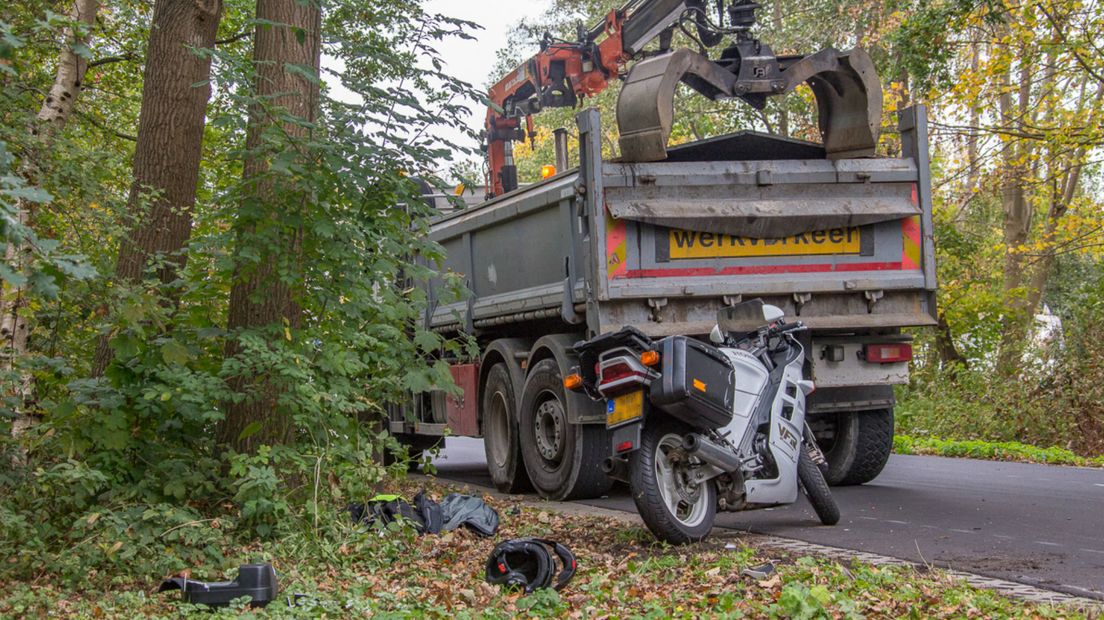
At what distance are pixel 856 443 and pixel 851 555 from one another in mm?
3753

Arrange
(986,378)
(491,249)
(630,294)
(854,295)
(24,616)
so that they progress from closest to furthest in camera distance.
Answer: (24,616) < (630,294) < (854,295) < (491,249) < (986,378)

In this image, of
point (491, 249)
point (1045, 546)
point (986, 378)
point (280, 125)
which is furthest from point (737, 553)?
point (986, 378)

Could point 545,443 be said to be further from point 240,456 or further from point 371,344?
point 240,456

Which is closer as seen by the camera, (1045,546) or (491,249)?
(1045,546)

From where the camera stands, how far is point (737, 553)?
6.91 metres

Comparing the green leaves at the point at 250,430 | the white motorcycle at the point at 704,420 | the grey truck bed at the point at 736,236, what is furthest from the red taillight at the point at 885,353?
the green leaves at the point at 250,430

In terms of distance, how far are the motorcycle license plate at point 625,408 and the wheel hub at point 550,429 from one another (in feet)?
8.72

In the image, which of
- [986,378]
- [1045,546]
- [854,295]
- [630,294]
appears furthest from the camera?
[986,378]

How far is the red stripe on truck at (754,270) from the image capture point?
9.49 meters

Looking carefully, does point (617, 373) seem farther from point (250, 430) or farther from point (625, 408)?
point (250, 430)

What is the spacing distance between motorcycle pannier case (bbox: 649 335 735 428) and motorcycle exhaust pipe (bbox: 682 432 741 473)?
0.30ft

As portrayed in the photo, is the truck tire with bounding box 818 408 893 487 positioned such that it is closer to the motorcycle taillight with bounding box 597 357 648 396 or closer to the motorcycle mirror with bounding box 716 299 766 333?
the motorcycle mirror with bounding box 716 299 766 333

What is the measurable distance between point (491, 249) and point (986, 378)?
10243 mm

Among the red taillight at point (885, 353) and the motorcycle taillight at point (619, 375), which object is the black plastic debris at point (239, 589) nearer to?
the motorcycle taillight at point (619, 375)
